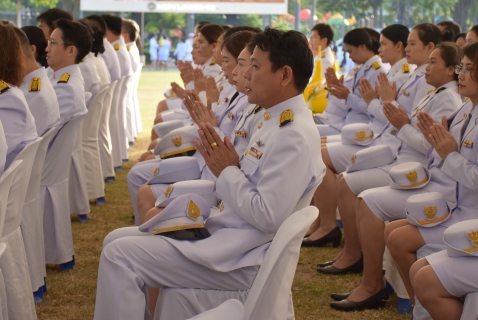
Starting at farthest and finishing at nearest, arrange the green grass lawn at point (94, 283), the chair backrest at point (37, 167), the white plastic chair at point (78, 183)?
the white plastic chair at point (78, 183) < the green grass lawn at point (94, 283) < the chair backrest at point (37, 167)

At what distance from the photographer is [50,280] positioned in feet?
13.2

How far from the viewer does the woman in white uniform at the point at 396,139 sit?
3.93 metres

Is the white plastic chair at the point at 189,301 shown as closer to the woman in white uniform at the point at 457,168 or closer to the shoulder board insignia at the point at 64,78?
the woman in white uniform at the point at 457,168

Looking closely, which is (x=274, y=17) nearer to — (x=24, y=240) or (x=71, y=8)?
(x=71, y=8)

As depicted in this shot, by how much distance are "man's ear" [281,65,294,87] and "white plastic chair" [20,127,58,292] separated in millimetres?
1293

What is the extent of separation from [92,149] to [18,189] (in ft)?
9.34

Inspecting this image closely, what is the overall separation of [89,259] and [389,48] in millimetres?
2460

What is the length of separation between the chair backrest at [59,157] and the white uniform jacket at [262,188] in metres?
1.84

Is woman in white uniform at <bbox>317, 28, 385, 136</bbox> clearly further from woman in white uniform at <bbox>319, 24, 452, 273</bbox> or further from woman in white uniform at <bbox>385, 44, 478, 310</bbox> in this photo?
woman in white uniform at <bbox>385, 44, 478, 310</bbox>

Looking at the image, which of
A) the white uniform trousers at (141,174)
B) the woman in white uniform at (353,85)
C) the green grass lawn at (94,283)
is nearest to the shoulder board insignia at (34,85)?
the white uniform trousers at (141,174)

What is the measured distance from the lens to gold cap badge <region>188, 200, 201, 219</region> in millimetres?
2600

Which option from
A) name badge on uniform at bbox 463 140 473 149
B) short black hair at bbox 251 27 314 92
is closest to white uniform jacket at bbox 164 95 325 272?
short black hair at bbox 251 27 314 92

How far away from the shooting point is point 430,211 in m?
3.06

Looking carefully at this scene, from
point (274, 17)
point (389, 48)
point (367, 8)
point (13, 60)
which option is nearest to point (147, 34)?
point (274, 17)
